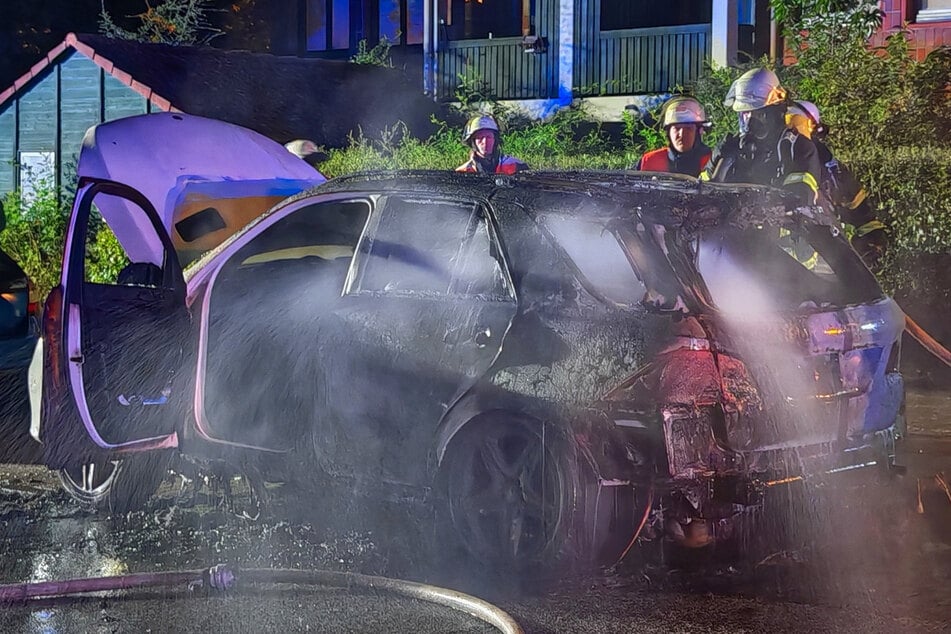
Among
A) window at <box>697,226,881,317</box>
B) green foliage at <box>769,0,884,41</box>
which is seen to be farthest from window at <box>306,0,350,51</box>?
window at <box>697,226,881,317</box>

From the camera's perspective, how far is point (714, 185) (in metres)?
5.43

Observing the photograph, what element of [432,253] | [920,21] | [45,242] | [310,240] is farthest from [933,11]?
[432,253]

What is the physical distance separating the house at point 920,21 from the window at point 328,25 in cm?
1236

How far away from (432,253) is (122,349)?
4.79ft

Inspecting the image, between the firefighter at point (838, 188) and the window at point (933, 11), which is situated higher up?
the window at point (933, 11)

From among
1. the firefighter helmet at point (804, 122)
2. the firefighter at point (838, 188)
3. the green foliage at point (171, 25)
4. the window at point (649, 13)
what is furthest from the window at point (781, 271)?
the green foliage at point (171, 25)

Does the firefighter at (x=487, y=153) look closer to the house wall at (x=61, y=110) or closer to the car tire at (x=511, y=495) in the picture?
the car tire at (x=511, y=495)

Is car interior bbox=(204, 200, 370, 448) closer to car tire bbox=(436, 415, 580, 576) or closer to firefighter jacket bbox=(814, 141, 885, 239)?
car tire bbox=(436, 415, 580, 576)

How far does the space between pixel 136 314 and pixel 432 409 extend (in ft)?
5.09

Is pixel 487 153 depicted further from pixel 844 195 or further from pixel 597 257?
pixel 597 257

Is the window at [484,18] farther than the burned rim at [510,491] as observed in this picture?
Yes

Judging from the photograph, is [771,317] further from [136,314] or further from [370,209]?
[136,314]

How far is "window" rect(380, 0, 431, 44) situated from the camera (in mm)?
25859

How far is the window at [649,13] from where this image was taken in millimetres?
23328
